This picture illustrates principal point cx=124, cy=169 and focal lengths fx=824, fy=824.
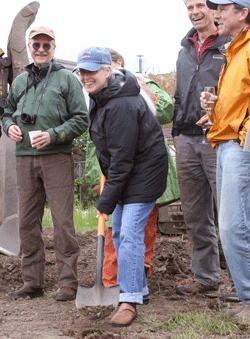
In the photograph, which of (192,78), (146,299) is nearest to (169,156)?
(192,78)

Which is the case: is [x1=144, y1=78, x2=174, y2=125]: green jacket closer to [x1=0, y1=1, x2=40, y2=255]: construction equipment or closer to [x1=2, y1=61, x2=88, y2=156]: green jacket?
[x1=2, y1=61, x2=88, y2=156]: green jacket

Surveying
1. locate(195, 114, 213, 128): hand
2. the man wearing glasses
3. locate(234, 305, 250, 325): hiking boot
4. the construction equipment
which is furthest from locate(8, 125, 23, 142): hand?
locate(234, 305, 250, 325): hiking boot

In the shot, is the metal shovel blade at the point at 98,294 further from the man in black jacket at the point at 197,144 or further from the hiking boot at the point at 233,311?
the man in black jacket at the point at 197,144

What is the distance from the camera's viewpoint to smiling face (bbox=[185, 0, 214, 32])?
6039 mm

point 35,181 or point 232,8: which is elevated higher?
point 232,8

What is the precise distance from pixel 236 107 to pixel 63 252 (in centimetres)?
200

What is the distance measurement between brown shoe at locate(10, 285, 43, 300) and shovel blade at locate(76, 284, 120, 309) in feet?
3.48

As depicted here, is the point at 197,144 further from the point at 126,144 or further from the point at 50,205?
the point at 50,205

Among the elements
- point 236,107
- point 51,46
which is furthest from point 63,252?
point 236,107

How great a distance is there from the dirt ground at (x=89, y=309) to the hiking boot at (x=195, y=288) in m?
0.06

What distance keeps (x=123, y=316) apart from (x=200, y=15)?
2293 mm

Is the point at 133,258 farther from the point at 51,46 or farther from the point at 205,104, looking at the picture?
the point at 51,46

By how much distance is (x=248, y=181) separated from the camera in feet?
16.4

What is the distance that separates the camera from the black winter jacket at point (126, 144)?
5.24m
